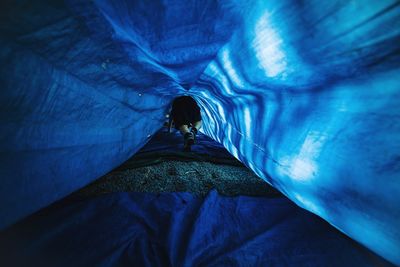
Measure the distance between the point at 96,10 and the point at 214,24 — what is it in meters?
0.59

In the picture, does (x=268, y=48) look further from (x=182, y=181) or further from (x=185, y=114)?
(x=185, y=114)

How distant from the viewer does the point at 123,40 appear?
3.61ft

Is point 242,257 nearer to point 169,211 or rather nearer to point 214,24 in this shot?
point 169,211

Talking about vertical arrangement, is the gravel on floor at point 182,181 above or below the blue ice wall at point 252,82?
below

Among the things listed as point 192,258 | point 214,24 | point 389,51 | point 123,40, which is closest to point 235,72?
point 214,24

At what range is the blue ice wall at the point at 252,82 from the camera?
0.75 meters

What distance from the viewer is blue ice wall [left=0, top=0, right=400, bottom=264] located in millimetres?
750

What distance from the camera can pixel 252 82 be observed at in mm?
1517

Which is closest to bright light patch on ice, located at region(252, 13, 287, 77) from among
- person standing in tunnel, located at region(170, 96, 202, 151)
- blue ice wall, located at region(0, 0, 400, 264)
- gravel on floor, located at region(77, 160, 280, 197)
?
blue ice wall, located at region(0, 0, 400, 264)

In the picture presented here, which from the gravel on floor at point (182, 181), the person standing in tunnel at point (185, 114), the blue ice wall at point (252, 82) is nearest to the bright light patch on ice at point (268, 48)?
the blue ice wall at point (252, 82)

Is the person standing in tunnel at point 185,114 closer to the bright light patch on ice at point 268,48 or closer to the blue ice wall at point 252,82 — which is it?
the blue ice wall at point 252,82

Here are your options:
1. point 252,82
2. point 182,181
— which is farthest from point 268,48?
point 182,181

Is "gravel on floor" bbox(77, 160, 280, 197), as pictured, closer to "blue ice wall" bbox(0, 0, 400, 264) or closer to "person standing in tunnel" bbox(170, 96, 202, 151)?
"blue ice wall" bbox(0, 0, 400, 264)

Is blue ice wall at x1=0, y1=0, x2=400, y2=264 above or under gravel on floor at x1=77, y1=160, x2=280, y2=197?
above
